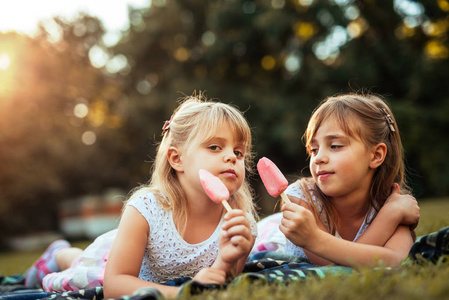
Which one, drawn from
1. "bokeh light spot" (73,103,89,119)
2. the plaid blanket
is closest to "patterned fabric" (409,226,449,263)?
the plaid blanket

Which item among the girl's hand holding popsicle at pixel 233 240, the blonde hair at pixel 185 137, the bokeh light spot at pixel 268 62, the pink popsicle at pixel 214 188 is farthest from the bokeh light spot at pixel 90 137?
the girl's hand holding popsicle at pixel 233 240

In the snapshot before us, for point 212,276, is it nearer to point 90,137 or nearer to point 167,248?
point 167,248

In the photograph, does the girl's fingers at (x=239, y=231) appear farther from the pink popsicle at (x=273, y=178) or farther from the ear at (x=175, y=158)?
the ear at (x=175, y=158)

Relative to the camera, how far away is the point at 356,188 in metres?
2.90

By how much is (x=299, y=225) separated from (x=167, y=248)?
0.85 meters

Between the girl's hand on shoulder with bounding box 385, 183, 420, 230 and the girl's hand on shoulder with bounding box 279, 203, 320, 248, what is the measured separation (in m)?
0.63

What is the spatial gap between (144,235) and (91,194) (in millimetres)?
16762

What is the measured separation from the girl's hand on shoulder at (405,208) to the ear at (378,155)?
0.82 ft

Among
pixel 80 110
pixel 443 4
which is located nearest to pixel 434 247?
pixel 443 4

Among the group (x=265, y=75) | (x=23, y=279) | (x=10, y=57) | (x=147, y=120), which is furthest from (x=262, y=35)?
(x=23, y=279)

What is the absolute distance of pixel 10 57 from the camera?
51.9 feet

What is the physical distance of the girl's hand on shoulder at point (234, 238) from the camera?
2154 millimetres

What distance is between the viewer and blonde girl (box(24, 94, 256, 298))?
8.27 ft

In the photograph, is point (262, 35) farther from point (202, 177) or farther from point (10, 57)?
point (202, 177)
